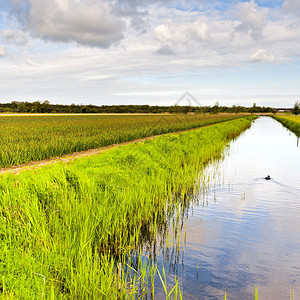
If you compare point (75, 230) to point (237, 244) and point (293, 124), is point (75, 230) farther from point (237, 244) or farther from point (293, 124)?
point (293, 124)

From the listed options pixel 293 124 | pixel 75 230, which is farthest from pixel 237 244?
pixel 293 124

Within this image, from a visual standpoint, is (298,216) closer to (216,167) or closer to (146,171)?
(146,171)

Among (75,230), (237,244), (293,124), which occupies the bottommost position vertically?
(237,244)

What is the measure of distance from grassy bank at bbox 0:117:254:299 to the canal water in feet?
2.95

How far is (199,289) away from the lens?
17.7 feet

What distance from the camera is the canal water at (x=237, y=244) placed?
557 cm

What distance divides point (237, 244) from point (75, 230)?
171 inches

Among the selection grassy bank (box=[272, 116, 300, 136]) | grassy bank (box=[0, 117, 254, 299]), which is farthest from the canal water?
grassy bank (box=[272, 116, 300, 136])

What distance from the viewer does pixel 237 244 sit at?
727 cm

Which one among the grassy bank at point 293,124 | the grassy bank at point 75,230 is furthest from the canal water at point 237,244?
the grassy bank at point 293,124

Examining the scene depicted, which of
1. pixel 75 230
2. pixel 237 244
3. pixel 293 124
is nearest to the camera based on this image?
pixel 75 230

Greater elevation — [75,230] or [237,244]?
[75,230]

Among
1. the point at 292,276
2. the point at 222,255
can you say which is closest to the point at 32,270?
the point at 222,255

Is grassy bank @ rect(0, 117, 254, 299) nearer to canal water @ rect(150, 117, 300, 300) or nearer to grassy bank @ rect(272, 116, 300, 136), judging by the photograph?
canal water @ rect(150, 117, 300, 300)
